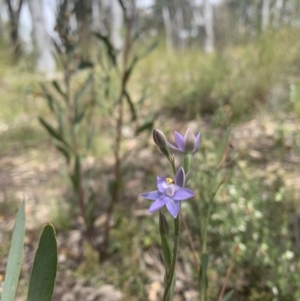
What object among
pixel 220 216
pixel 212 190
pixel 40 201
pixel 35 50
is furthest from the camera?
pixel 35 50

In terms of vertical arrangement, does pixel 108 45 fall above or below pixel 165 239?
above

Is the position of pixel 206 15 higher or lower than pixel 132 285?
higher

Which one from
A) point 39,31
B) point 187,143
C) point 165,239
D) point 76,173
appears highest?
point 39,31

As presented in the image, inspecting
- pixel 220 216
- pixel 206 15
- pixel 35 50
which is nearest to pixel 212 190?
pixel 220 216

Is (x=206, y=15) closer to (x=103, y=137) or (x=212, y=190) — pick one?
(x=103, y=137)

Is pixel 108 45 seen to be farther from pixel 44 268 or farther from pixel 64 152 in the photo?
pixel 44 268

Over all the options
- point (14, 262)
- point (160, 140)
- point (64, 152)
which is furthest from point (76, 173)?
point (160, 140)

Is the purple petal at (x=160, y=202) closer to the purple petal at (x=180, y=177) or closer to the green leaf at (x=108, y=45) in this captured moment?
the purple petal at (x=180, y=177)
